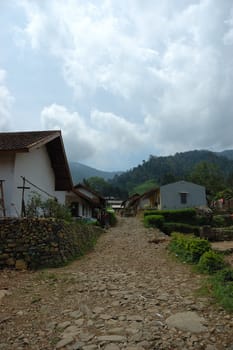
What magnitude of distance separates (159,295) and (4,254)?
5.22 m

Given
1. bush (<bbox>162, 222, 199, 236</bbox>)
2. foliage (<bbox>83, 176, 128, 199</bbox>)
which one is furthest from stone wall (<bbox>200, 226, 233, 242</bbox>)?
foliage (<bbox>83, 176, 128, 199</bbox>)

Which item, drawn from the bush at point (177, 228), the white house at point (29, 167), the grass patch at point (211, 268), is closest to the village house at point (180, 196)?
the bush at point (177, 228)

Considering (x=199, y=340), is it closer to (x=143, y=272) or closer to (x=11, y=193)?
(x=143, y=272)

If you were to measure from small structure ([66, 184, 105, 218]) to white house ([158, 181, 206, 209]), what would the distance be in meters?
11.3

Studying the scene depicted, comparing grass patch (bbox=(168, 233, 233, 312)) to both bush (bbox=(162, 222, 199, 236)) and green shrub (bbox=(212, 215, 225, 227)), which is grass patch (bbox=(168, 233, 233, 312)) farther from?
green shrub (bbox=(212, 215, 225, 227))

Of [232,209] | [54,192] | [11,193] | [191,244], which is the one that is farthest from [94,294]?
[232,209]

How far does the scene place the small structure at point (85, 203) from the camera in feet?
109

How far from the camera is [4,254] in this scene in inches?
380

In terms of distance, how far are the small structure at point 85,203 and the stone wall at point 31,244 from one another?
796 inches

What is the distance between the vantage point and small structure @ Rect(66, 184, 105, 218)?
1308 inches

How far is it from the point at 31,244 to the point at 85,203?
26489 mm

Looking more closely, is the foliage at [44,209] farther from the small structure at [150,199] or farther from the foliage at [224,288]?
the small structure at [150,199]

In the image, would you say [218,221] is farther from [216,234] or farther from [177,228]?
[216,234]

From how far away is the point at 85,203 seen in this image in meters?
36.4
